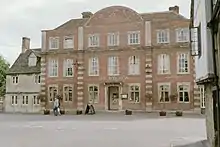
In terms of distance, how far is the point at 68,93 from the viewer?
44.2 meters

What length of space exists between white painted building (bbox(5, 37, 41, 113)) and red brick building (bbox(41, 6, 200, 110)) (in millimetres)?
2291

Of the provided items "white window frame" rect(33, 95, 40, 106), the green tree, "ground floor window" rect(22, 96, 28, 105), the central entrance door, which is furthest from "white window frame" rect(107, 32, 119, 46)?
the green tree

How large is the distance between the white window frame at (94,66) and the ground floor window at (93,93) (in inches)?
60.2

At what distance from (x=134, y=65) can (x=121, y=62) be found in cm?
163

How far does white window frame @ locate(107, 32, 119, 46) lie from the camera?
Result: 42969 mm

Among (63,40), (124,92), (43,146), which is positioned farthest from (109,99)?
(43,146)

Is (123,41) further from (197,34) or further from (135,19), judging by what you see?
(197,34)

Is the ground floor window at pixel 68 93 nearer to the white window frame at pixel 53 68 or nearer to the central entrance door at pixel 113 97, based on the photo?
the white window frame at pixel 53 68

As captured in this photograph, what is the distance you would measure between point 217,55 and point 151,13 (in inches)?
1415

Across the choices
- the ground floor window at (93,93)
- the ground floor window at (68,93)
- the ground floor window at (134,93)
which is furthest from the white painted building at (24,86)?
the ground floor window at (134,93)

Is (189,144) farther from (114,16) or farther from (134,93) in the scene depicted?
(114,16)

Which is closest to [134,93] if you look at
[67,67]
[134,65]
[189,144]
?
[134,65]

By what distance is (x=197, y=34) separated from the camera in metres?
13.4

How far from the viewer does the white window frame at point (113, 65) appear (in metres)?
42.3
